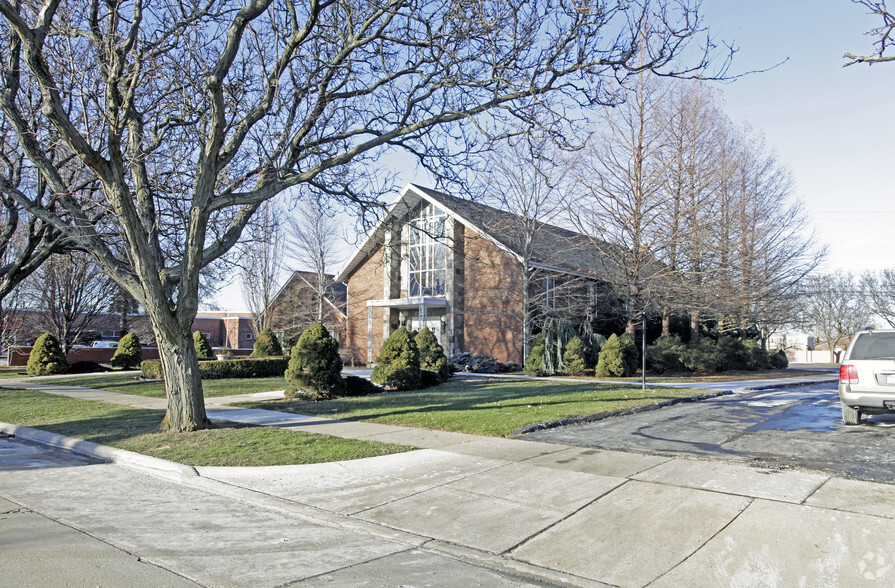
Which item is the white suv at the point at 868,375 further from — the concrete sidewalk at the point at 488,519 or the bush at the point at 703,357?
the bush at the point at 703,357

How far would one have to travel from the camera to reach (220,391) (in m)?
18.2

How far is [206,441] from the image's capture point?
987 cm

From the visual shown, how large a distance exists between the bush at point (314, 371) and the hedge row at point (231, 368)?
746cm

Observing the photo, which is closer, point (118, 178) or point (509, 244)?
point (118, 178)

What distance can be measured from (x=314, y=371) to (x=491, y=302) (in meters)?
15.1

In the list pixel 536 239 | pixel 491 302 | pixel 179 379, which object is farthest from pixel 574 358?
pixel 179 379

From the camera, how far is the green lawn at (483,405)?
1137 cm

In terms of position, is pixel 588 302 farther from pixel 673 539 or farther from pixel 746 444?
pixel 673 539

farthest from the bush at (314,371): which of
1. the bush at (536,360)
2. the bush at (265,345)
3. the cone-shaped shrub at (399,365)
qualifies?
the bush at (265,345)

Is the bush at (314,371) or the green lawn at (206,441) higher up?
the bush at (314,371)

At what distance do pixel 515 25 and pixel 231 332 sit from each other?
57.0 meters

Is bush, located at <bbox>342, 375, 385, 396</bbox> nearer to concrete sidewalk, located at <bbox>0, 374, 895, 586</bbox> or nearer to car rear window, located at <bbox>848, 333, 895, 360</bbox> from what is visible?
concrete sidewalk, located at <bbox>0, 374, 895, 586</bbox>

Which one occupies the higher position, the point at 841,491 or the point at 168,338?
the point at 168,338

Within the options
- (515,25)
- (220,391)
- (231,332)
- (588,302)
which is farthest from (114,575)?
(231,332)
